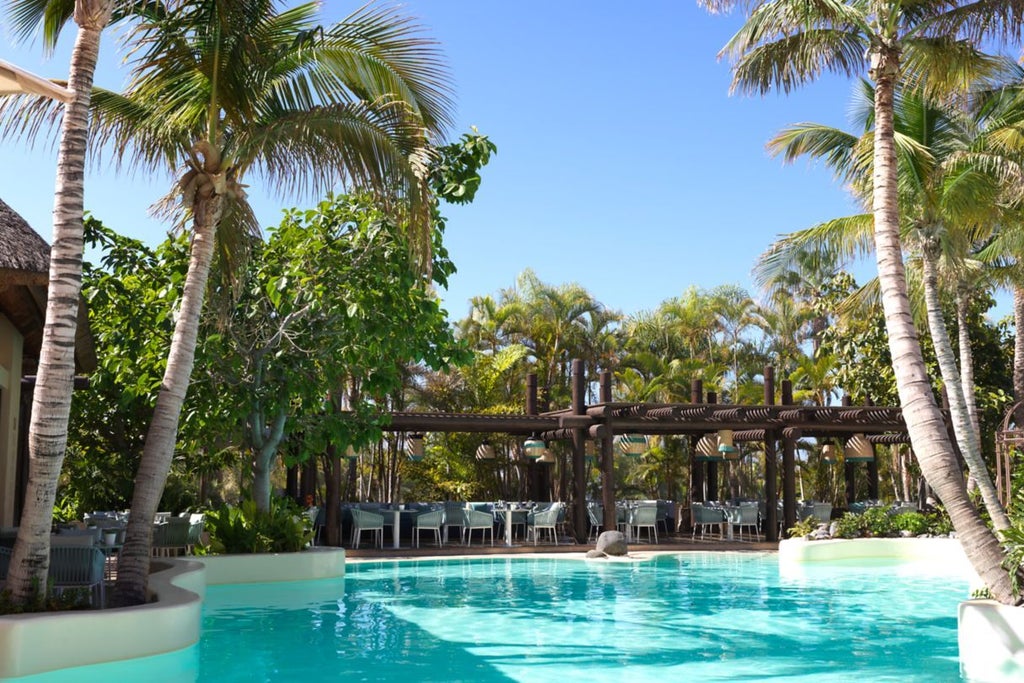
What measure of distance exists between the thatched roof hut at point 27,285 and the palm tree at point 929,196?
975cm

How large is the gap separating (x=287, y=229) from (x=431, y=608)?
588cm

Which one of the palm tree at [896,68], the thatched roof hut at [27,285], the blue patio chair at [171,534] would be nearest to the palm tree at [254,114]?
the thatched roof hut at [27,285]

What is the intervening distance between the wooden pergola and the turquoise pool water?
477 cm

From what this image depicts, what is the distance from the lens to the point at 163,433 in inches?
368

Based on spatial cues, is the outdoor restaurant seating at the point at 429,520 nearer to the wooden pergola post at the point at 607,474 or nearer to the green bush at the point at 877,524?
the wooden pergola post at the point at 607,474

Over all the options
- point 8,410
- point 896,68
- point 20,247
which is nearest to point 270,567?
point 8,410

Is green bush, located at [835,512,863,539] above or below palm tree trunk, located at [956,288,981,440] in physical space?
below

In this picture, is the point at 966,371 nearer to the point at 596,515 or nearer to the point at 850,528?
the point at 850,528

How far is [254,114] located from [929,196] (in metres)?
9.02

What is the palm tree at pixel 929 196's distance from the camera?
1351cm

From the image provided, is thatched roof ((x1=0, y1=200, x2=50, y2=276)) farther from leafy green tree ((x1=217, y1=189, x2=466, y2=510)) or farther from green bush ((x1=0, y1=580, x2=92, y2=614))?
leafy green tree ((x1=217, y1=189, x2=466, y2=510))

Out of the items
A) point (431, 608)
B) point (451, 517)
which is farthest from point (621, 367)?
point (431, 608)

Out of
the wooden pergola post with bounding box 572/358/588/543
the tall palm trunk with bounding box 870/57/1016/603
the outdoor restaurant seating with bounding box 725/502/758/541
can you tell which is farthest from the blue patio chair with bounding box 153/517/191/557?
the outdoor restaurant seating with bounding box 725/502/758/541

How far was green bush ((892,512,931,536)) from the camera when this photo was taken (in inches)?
741
